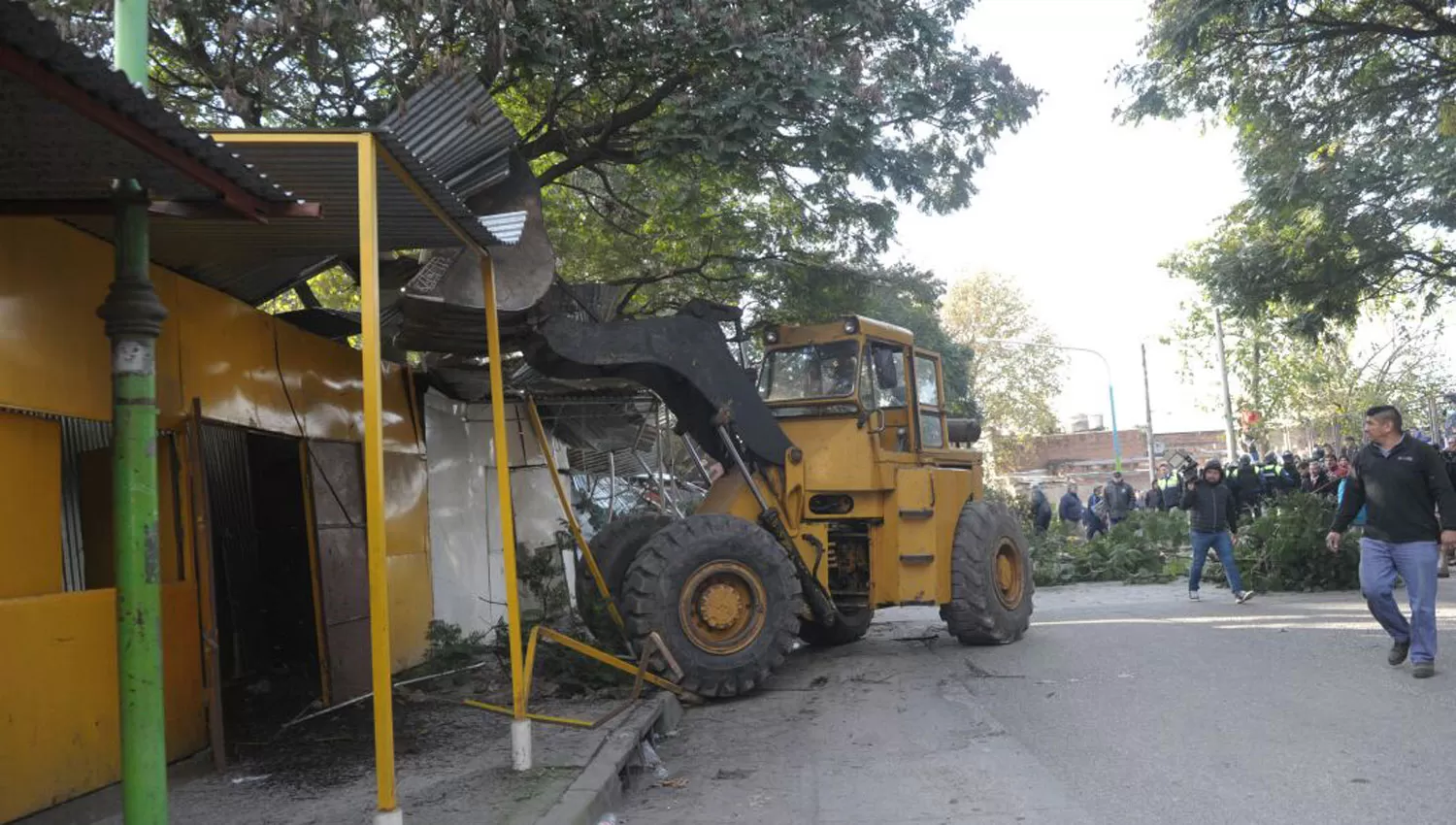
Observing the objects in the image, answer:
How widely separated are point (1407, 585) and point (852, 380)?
4582 mm

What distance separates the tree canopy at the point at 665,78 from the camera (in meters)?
9.34

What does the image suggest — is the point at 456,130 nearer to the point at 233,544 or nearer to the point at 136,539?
the point at 136,539

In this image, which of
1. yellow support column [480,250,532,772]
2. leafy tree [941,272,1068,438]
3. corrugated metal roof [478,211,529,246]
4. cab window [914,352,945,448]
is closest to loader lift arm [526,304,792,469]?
yellow support column [480,250,532,772]

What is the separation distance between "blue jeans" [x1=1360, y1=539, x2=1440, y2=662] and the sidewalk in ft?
16.8

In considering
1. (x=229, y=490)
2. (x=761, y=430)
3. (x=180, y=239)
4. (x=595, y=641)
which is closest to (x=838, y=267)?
(x=761, y=430)

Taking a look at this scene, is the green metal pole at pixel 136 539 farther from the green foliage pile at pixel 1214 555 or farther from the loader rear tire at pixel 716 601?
the green foliage pile at pixel 1214 555

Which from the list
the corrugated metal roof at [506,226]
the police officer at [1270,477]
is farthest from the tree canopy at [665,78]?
the police officer at [1270,477]

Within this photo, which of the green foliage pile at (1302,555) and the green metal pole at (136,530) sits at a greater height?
the green metal pole at (136,530)

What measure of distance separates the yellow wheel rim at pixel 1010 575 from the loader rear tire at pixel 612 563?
3.36 meters

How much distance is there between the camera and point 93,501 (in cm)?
666

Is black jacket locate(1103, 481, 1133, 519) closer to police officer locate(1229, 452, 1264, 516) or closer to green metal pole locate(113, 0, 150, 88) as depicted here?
police officer locate(1229, 452, 1264, 516)

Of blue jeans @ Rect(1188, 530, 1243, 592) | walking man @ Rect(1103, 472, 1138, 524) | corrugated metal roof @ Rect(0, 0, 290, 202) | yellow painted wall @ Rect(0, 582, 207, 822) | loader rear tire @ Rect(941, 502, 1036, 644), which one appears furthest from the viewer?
walking man @ Rect(1103, 472, 1138, 524)

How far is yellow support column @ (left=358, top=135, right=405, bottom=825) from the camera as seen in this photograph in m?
4.69

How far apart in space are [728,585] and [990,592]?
3.28m
